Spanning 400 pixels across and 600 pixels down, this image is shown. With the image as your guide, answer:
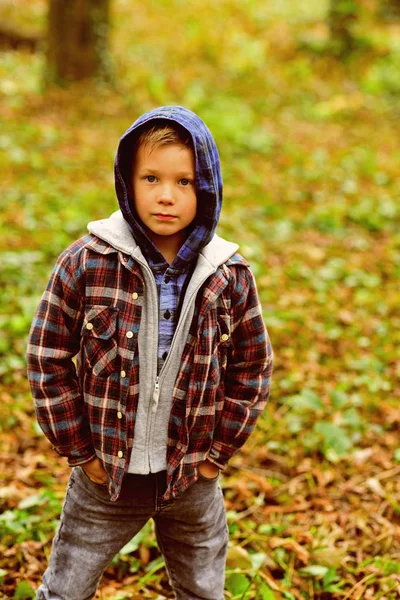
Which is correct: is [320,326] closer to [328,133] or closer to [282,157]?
[282,157]

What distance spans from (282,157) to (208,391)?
735 cm

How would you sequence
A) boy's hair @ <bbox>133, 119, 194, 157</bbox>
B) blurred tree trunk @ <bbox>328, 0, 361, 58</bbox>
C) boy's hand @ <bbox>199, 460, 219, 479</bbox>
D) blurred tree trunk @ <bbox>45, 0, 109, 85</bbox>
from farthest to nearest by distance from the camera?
blurred tree trunk @ <bbox>328, 0, 361, 58</bbox> < blurred tree trunk @ <bbox>45, 0, 109, 85</bbox> < boy's hand @ <bbox>199, 460, 219, 479</bbox> < boy's hair @ <bbox>133, 119, 194, 157</bbox>

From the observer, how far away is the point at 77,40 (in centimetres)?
990

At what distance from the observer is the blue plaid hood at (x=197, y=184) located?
6.12ft

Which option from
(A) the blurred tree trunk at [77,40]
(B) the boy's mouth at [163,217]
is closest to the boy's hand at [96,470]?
(B) the boy's mouth at [163,217]

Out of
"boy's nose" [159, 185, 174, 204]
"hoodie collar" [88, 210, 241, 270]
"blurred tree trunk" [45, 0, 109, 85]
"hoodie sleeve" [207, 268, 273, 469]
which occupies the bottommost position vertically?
"hoodie sleeve" [207, 268, 273, 469]

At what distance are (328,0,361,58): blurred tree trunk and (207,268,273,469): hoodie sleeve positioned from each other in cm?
1250

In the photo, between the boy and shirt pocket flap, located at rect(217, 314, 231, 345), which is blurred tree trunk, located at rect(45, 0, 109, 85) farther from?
shirt pocket flap, located at rect(217, 314, 231, 345)

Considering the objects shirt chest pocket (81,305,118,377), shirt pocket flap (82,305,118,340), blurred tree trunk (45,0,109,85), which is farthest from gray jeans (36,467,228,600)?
blurred tree trunk (45,0,109,85)

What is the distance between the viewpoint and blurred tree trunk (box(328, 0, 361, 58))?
42.7ft

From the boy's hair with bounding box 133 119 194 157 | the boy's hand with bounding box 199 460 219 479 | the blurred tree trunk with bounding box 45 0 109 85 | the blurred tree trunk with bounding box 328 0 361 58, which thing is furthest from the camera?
the blurred tree trunk with bounding box 328 0 361 58

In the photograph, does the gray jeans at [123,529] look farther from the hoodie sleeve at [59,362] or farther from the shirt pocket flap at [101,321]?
the shirt pocket flap at [101,321]

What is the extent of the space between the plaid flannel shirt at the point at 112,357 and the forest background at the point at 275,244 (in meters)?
1.10

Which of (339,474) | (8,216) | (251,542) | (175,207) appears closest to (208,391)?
(175,207)
